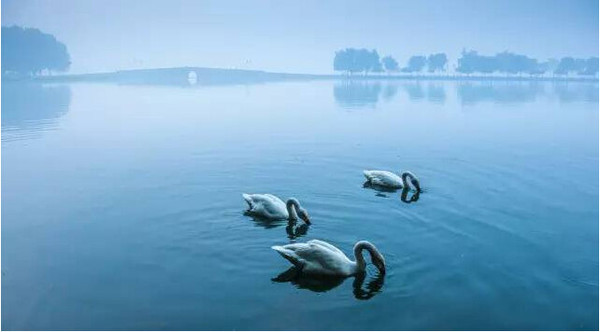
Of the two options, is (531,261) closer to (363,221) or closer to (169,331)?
(363,221)

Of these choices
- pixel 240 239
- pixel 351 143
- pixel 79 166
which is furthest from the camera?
pixel 351 143

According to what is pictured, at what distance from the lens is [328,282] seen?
1191cm

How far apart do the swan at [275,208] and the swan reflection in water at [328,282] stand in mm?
3195

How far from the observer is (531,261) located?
1296cm

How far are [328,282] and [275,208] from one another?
170 inches

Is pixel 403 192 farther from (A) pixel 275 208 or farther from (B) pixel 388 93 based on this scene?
(B) pixel 388 93

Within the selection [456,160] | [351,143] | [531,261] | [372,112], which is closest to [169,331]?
[531,261]

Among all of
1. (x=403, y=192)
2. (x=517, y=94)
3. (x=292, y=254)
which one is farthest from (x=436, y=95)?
(x=292, y=254)

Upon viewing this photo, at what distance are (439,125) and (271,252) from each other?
3112cm

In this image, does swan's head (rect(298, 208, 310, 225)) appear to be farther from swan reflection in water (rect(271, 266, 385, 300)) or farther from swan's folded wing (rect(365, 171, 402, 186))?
swan's folded wing (rect(365, 171, 402, 186))

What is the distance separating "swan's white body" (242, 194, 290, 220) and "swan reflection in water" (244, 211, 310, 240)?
143mm

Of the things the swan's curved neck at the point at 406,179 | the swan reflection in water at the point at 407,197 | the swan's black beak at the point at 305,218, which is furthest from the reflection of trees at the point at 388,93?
the swan's black beak at the point at 305,218

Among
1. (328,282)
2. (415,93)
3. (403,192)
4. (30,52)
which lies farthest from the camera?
(30,52)

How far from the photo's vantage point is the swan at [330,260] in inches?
472
